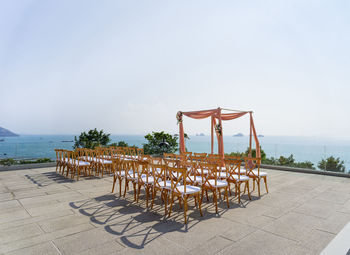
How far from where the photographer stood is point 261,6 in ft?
26.7

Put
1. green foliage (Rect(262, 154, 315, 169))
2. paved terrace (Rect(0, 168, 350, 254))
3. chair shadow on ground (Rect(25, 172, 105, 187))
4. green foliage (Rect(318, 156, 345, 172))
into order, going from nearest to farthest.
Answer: paved terrace (Rect(0, 168, 350, 254)) → chair shadow on ground (Rect(25, 172, 105, 187)) → green foliage (Rect(318, 156, 345, 172)) → green foliage (Rect(262, 154, 315, 169))

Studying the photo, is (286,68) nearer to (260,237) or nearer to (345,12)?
(345,12)

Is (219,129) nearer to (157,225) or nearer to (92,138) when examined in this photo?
(157,225)

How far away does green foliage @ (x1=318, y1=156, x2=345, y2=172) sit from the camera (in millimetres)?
8852

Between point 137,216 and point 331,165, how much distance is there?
8.23 meters

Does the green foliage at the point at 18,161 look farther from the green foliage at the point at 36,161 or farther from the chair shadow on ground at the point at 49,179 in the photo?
the chair shadow on ground at the point at 49,179

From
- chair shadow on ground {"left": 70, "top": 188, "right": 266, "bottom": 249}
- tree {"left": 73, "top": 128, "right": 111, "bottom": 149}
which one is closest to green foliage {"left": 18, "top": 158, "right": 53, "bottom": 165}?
tree {"left": 73, "top": 128, "right": 111, "bottom": 149}

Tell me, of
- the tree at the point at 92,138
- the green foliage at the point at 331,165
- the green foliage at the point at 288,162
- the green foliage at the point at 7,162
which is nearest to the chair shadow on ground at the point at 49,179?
the green foliage at the point at 7,162

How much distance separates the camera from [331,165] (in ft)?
29.3

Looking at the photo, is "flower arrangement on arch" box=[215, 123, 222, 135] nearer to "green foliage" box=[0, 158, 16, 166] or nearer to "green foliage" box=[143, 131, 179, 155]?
"green foliage" box=[143, 131, 179, 155]

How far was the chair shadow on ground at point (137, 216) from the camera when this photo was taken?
10.1ft

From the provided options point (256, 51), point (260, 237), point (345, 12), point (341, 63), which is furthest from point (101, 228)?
point (341, 63)

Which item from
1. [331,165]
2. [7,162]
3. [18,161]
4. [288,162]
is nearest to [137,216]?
[7,162]

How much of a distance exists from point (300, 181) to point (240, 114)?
285 centimetres
